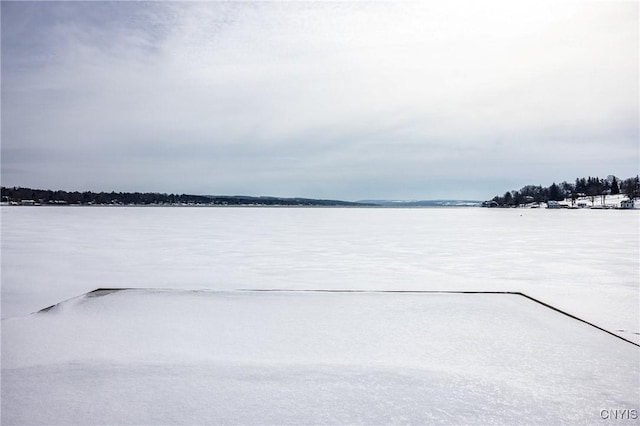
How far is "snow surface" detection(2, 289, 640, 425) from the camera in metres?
2.51

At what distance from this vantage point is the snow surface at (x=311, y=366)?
98.9 inches

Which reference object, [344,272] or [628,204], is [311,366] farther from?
[628,204]

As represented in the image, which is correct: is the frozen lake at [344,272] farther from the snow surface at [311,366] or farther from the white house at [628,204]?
the white house at [628,204]

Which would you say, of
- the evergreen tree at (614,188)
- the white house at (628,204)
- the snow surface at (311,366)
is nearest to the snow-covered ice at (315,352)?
the snow surface at (311,366)

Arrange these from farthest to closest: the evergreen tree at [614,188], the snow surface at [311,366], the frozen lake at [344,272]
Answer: the evergreen tree at [614,188] → the frozen lake at [344,272] → the snow surface at [311,366]

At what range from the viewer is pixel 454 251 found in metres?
11.6

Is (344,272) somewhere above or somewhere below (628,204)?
below

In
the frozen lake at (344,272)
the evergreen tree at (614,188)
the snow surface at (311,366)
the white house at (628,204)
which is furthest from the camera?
the evergreen tree at (614,188)

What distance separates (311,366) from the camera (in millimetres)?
3162

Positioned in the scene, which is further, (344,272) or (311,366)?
(344,272)

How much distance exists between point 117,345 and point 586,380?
3375 mm

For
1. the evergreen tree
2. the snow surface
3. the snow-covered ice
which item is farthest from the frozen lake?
the evergreen tree

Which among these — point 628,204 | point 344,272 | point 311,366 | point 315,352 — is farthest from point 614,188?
point 311,366

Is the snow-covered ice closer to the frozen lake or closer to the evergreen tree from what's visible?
the frozen lake
